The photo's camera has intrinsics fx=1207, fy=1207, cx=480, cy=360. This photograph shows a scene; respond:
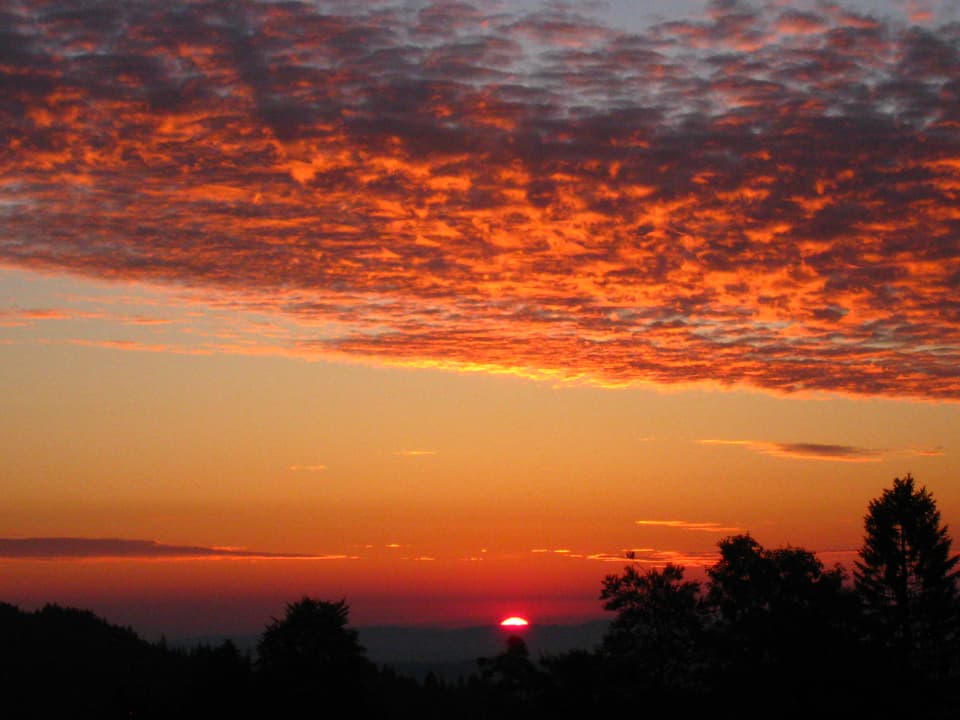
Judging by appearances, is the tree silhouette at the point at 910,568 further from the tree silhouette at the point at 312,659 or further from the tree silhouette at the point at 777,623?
the tree silhouette at the point at 312,659

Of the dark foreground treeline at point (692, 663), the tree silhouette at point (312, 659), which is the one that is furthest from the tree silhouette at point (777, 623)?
the tree silhouette at point (312, 659)

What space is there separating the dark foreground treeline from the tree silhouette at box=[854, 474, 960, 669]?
9 centimetres

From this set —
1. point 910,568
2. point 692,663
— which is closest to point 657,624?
point 692,663

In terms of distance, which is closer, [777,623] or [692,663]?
[777,623]

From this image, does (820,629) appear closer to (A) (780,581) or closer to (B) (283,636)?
(A) (780,581)

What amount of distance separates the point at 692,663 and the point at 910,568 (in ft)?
85.3

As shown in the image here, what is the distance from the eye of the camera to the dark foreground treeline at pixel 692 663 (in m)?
46.8

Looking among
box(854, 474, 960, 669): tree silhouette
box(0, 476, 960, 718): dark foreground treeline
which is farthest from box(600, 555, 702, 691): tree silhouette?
box(854, 474, 960, 669): tree silhouette

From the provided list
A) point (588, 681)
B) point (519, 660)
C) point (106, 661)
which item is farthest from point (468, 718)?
point (106, 661)

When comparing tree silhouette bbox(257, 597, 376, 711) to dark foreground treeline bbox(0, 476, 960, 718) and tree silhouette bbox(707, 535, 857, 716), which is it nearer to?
dark foreground treeline bbox(0, 476, 960, 718)

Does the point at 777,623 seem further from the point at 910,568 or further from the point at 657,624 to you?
the point at 910,568

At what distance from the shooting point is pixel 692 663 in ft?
202

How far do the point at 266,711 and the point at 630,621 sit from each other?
19.5 m

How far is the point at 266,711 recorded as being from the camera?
57.8 meters
